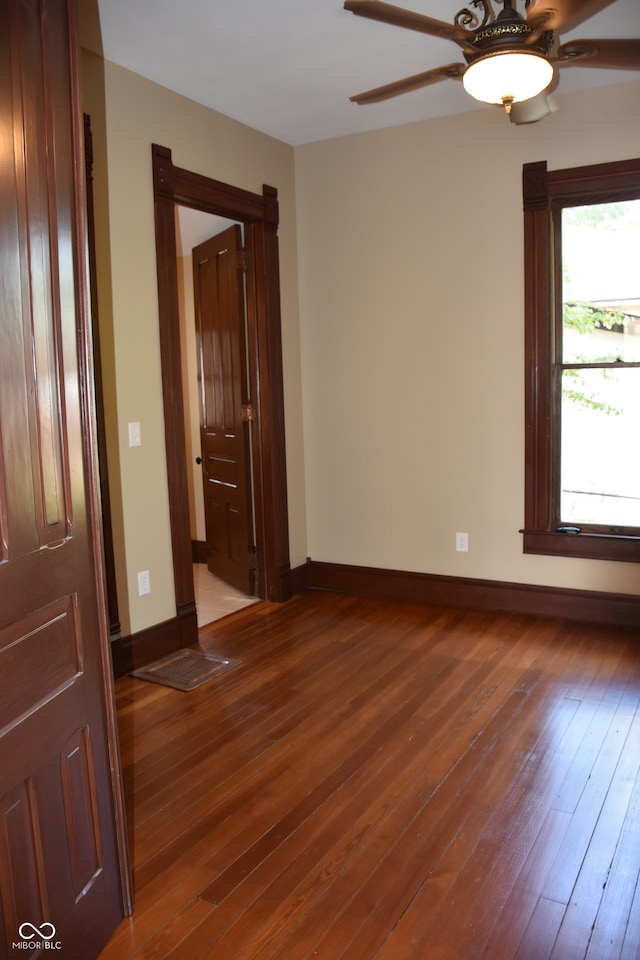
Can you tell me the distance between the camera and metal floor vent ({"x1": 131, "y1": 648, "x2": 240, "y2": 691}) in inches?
143

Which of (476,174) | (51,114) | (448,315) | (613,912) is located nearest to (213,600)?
(448,315)

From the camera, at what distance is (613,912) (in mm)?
1999

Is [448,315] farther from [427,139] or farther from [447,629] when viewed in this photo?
[447,629]

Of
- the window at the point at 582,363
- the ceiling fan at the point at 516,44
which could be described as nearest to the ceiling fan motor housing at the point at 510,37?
the ceiling fan at the point at 516,44

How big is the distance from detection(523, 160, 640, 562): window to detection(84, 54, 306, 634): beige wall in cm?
192

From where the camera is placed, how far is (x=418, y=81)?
2812 mm

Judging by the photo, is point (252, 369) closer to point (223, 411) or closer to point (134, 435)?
point (223, 411)

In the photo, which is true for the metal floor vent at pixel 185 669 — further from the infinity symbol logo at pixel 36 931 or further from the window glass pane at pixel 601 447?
the window glass pane at pixel 601 447

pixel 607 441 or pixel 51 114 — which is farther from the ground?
pixel 51 114

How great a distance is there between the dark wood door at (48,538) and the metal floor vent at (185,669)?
169 cm

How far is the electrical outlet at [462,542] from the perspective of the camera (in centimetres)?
462

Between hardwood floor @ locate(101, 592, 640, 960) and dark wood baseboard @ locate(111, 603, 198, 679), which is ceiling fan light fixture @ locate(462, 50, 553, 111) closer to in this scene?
hardwood floor @ locate(101, 592, 640, 960)

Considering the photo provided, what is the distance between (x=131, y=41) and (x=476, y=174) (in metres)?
2.00

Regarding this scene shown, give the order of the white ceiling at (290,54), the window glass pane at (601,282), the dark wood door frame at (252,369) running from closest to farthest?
the white ceiling at (290,54) → the dark wood door frame at (252,369) → the window glass pane at (601,282)
